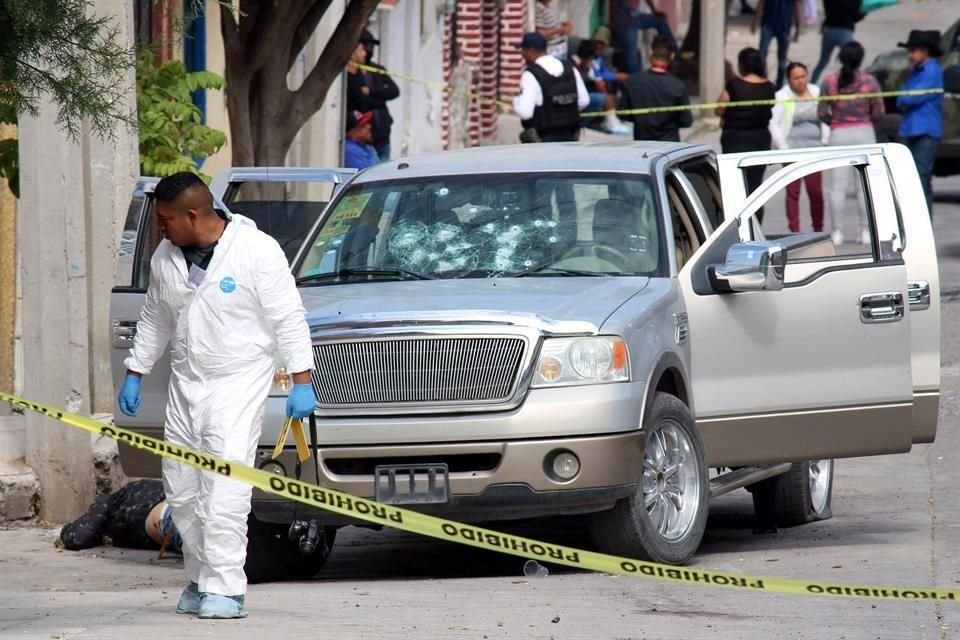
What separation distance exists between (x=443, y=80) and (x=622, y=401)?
20.0 m

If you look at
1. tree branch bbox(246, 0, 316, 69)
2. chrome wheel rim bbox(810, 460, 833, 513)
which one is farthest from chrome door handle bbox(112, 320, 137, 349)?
tree branch bbox(246, 0, 316, 69)

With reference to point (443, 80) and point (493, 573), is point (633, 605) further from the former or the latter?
point (443, 80)

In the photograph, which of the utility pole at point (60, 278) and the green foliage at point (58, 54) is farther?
the utility pole at point (60, 278)

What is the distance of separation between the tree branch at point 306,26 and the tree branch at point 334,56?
0.47 feet

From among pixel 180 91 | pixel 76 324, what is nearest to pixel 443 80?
pixel 180 91

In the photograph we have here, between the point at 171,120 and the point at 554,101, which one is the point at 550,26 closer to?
the point at 554,101

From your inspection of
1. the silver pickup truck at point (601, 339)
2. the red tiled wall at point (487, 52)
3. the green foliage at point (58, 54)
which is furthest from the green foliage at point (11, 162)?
the red tiled wall at point (487, 52)

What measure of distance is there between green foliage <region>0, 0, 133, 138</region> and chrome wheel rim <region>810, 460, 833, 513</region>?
4.80m

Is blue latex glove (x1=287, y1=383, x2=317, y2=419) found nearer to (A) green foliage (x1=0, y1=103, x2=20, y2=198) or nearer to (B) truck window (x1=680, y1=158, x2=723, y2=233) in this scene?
(B) truck window (x1=680, y1=158, x2=723, y2=233)

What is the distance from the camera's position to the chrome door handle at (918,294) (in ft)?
30.1

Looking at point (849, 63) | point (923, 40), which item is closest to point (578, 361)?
point (849, 63)

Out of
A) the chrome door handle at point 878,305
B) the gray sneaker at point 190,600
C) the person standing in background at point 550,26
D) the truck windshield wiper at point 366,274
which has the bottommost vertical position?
the gray sneaker at point 190,600

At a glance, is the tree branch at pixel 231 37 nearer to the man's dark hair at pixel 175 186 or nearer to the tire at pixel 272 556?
the tire at pixel 272 556

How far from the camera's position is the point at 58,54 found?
251 inches
